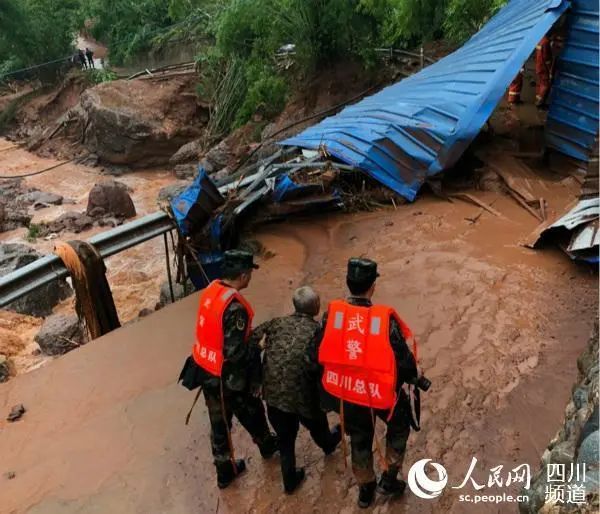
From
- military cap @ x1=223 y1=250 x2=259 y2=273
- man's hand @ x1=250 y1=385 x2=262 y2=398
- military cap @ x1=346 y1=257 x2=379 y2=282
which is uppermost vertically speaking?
military cap @ x1=346 y1=257 x2=379 y2=282

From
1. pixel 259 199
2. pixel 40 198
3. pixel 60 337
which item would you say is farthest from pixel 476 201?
pixel 40 198

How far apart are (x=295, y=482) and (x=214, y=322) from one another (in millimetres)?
1255

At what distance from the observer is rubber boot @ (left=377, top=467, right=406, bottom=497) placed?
141 inches

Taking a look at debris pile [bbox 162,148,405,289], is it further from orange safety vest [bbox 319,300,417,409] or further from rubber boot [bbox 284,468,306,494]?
orange safety vest [bbox 319,300,417,409]

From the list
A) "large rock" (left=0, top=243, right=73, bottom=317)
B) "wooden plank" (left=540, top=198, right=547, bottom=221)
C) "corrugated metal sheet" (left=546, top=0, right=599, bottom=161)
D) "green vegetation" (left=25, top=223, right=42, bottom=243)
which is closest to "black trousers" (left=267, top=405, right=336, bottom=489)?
"wooden plank" (left=540, top=198, right=547, bottom=221)

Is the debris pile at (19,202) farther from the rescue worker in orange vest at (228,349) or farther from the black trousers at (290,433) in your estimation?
the black trousers at (290,433)

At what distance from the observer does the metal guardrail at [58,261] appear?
5414mm

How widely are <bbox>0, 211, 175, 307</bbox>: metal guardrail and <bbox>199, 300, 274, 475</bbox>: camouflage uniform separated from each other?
2654 millimetres

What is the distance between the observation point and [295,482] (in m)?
3.83

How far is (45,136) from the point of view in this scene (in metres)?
21.9

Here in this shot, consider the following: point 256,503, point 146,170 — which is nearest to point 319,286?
point 256,503

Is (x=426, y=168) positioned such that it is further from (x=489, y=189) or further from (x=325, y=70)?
(x=325, y=70)

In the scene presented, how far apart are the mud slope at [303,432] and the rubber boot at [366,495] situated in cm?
6

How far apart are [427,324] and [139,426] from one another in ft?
8.98
